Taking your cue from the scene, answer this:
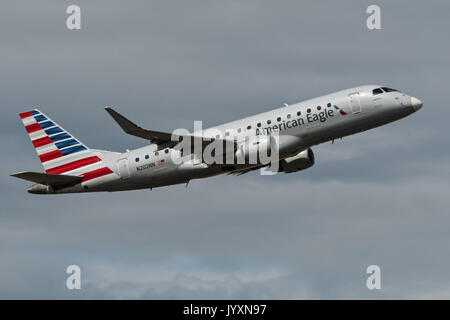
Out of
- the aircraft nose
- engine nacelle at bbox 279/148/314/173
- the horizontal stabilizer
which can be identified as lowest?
the horizontal stabilizer

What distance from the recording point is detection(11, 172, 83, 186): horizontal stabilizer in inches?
2822

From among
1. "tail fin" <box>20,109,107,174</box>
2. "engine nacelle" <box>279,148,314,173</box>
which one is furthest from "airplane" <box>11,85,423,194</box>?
"tail fin" <box>20,109,107,174</box>

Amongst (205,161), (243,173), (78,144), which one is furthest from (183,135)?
(78,144)

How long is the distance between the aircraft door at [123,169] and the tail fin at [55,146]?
2.47 m

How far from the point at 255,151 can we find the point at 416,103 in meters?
12.8

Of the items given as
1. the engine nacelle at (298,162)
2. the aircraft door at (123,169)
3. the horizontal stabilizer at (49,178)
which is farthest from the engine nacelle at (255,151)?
the horizontal stabilizer at (49,178)

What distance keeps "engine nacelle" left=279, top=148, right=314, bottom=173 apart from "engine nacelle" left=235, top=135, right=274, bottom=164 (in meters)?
5.52

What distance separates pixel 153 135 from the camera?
65.9m

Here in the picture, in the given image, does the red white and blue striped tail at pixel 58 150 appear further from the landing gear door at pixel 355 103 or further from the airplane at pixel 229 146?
the landing gear door at pixel 355 103

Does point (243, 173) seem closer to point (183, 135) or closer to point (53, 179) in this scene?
point (183, 135)

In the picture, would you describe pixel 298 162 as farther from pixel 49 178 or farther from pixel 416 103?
pixel 49 178

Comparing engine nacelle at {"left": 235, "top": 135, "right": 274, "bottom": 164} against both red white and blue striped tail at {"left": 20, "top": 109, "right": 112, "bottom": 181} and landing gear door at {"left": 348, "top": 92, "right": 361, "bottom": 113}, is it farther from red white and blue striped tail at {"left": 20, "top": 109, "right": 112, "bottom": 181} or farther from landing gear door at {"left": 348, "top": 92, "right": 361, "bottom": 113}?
red white and blue striped tail at {"left": 20, "top": 109, "right": 112, "bottom": 181}

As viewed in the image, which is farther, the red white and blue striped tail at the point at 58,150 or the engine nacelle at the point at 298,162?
the red white and blue striped tail at the point at 58,150

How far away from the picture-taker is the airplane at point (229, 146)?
66.3 metres
